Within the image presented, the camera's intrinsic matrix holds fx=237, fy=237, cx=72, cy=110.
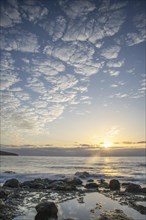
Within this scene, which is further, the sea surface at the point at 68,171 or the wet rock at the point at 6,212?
the sea surface at the point at 68,171

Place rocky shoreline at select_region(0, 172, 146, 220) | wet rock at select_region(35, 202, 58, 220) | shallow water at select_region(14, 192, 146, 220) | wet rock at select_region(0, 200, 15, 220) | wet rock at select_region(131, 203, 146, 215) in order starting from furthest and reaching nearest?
wet rock at select_region(131, 203, 146, 215), rocky shoreline at select_region(0, 172, 146, 220), shallow water at select_region(14, 192, 146, 220), wet rock at select_region(35, 202, 58, 220), wet rock at select_region(0, 200, 15, 220)

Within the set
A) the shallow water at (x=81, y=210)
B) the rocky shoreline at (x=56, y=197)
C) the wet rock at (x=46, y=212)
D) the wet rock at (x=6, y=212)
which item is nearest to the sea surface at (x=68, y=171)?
the rocky shoreline at (x=56, y=197)

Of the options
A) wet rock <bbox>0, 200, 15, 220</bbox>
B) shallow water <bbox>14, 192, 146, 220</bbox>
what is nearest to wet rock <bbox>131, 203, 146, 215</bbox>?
shallow water <bbox>14, 192, 146, 220</bbox>

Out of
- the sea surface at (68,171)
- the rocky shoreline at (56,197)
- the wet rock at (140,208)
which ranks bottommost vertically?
the sea surface at (68,171)

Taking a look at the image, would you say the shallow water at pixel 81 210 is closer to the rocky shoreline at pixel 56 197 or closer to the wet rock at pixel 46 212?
the rocky shoreline at pixel 56 197

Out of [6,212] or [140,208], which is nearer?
[6,212]

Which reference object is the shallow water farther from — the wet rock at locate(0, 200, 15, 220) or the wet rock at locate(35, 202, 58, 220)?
the wet rock at locate(0, 200, 15, 220)

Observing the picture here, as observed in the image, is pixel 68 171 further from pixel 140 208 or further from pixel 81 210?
pixel 81 210

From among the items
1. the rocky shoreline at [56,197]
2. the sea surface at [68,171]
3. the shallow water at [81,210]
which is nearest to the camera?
the shallow water at [81,210]

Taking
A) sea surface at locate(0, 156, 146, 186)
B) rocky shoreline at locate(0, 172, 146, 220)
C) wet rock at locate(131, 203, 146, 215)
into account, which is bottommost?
sea surface at locate(0, 156, 146, 186)

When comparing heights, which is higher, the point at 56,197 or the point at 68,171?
the point at 56,197

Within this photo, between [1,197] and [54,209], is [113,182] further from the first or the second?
[54,209]

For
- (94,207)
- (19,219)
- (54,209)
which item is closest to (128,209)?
(94,207)

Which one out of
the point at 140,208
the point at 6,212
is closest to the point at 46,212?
the point at 6,212
